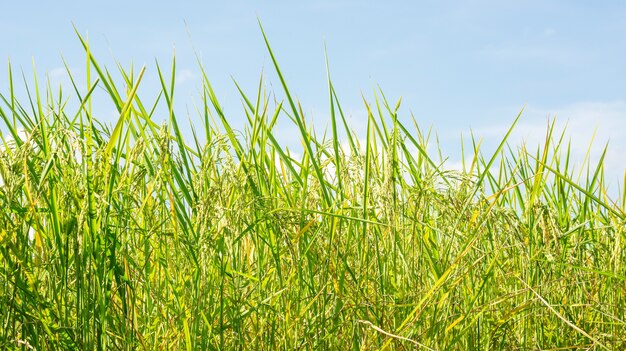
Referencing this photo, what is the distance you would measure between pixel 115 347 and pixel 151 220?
16.8 inches

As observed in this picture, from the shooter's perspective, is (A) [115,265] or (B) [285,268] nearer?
(A) [115,265]

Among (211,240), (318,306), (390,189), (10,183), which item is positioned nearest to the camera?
(10,183)

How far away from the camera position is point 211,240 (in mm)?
1741

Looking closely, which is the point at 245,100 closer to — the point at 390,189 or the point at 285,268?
the point at 285,268

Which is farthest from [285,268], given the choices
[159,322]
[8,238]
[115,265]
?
[8,238]

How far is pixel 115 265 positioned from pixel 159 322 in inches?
9.4

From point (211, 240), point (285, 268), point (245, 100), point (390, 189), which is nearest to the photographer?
point (211, 240)

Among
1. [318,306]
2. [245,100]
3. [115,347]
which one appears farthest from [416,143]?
[115,347]

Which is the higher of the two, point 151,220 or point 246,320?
point 151,220

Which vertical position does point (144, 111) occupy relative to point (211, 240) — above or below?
above

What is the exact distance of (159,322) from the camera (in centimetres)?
199

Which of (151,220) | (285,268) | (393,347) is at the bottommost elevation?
(393,347)

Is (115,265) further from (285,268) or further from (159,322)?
(285,268)

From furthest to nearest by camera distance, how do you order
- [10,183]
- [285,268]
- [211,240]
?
[285,268]
[211,240]
[10,183]
